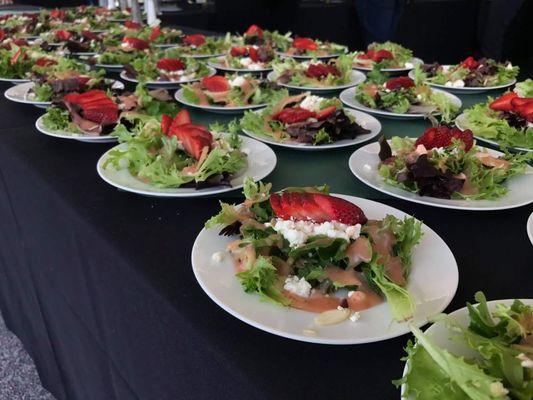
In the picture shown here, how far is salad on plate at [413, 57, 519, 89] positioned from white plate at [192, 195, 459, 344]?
131cm

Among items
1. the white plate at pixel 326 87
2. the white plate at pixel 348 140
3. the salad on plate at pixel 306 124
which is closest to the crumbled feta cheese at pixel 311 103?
the salad on plate at pixel 306 124

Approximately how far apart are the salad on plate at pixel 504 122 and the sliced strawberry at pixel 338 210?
2.35 feet

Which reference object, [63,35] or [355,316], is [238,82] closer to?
[355,316]

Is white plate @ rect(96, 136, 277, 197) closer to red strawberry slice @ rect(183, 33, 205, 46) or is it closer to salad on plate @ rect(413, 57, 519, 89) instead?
salad on plate @ rect(413, 57, 519, 89)

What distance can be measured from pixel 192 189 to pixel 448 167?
0.55 m

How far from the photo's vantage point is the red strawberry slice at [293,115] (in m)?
1.37

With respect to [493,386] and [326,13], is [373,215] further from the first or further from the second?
[326,13]

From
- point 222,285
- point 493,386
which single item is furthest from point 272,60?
point 493,386

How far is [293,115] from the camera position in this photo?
1387 millimetres

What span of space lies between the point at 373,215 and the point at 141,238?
1.44 ft

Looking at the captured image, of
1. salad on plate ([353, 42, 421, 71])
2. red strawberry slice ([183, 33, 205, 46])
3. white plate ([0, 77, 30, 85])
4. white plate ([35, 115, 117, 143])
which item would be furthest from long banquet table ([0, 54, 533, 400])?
red strawberry slice ([183, 33, 205, 46])

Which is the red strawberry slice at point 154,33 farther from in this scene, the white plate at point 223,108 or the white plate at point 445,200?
the white plate at point 445,200

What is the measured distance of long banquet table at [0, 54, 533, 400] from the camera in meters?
0.63

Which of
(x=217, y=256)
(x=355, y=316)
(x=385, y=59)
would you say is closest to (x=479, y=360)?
(x=355, y=316)
